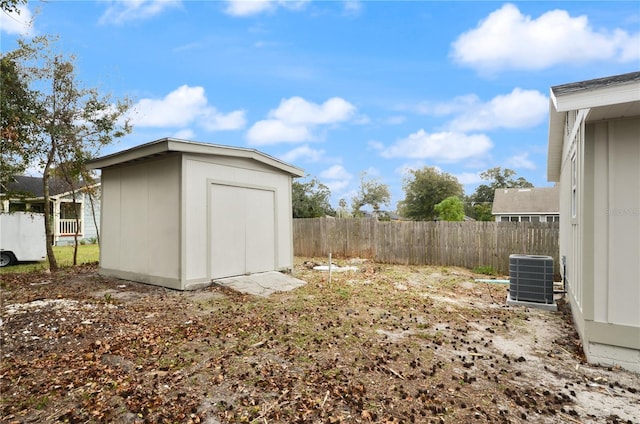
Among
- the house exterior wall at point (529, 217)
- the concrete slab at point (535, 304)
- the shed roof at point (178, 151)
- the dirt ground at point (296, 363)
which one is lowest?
the concrete slab at point (535, 304)

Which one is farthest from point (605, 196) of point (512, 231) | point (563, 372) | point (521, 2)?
point (512, 231)

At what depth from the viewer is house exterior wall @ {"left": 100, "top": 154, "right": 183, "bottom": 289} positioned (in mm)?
6742

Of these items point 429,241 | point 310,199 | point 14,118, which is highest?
point 14,118

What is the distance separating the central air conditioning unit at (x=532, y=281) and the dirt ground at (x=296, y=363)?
0.27 metres

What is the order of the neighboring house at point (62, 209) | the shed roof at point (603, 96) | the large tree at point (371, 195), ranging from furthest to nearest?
the large tree at point (371, 195), the neighboring house at point (62, 209), the shed roof at point (603, 96)

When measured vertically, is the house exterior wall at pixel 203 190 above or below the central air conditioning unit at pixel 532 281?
above

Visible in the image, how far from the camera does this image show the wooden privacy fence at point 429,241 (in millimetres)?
9602

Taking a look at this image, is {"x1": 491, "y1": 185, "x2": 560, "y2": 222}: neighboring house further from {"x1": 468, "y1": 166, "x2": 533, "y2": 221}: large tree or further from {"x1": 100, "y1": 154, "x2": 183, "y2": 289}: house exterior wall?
{"x1": 100, "y1": 154, "x2": 183, "y2": 289}: house exterior wall

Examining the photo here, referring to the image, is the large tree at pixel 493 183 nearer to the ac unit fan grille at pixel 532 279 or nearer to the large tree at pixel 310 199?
the large tree at pixel 310 199

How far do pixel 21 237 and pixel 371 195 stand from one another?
2818cm

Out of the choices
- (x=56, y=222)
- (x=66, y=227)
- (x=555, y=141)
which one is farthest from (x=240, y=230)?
(x=66, y=227)

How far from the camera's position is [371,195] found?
34.5m

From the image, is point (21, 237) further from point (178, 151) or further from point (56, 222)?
point (178, 151)

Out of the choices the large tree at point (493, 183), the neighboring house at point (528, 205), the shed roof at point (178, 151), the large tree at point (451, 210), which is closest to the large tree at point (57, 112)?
the shed roof at point (178, 151)
